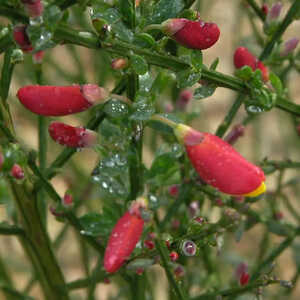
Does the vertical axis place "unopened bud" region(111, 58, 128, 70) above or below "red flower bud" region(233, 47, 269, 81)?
above

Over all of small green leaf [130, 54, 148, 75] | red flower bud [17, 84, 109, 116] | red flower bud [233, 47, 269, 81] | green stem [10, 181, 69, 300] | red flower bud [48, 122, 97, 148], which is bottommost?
green stem [10, 181, 69, 300]

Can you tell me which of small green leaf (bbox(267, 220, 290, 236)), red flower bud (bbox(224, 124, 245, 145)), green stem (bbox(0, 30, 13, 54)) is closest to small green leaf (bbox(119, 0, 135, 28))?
green stem (bbox(0, 30, 13, 54))

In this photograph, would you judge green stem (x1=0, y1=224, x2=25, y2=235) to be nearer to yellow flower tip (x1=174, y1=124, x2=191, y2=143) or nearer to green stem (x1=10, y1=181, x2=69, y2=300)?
green stem (x1=10, y1=181, x2=69, y2=300)

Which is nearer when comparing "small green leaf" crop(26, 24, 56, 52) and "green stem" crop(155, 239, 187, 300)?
"small green leaf" crop(26, 24, 56, 52)

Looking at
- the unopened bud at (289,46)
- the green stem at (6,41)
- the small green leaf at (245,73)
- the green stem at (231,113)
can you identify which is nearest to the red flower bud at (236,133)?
the green stem at (231,113)

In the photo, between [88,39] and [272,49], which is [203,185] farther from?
[88,39]

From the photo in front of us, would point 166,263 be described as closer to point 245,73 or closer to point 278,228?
point 245,73

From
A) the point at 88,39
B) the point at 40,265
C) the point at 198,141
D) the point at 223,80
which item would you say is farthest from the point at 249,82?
the point at 40,265

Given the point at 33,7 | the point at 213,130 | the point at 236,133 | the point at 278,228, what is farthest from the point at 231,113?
the point at 213,130
